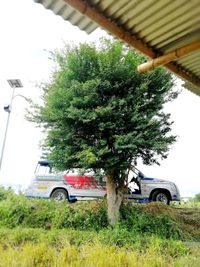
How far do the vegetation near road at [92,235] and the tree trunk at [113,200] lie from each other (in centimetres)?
24

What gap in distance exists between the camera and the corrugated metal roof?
2215mm

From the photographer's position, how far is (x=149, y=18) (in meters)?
2.34

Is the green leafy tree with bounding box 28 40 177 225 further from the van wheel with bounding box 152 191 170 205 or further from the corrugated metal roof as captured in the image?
the corrugated metal roof

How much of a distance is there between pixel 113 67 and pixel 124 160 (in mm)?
2654

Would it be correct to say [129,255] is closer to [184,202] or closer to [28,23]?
[28,23]

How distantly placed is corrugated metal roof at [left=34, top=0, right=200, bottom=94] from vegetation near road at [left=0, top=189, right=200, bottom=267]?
359 centimetres

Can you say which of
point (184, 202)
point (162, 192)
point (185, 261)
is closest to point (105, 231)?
point (185, 261)

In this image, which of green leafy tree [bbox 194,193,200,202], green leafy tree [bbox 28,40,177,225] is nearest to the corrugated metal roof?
green leafy tree [bbox 28,40,177,225]

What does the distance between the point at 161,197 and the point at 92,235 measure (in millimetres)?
4613

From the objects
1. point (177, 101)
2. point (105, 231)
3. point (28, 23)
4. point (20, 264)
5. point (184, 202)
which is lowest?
point (20, 264)

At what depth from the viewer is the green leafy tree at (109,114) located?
7938 millimetres

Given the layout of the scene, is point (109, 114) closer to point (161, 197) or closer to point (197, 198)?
point (161, 197)

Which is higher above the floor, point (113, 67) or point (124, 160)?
point (113, 67)

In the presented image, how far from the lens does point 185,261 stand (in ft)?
15.4
